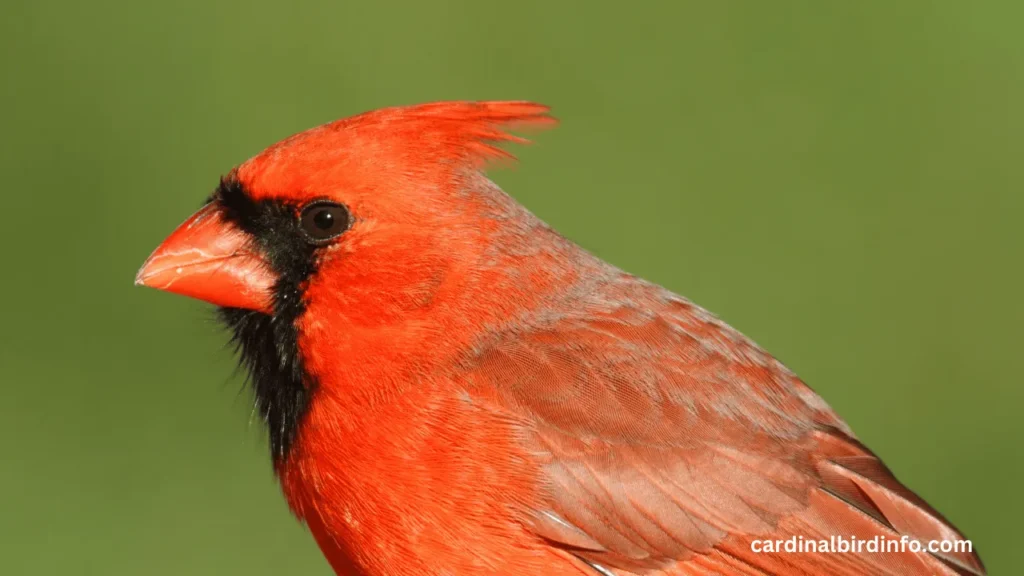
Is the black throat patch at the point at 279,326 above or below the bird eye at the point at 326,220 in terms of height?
below

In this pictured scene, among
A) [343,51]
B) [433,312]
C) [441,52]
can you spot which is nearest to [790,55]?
[441,52]

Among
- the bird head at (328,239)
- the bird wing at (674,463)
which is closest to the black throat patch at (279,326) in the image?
the bird head at (328,239)

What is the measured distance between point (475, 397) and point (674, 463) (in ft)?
1.21

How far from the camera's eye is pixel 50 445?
149 inches

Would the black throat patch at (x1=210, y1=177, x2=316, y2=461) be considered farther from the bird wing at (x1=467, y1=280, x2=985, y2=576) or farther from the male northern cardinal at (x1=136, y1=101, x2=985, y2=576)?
the bird wing at (x1=467, y1=280, x2=985, y2=576)

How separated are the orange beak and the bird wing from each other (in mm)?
422

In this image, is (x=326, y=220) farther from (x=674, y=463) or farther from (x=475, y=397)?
Answer: (x=674, y=463)

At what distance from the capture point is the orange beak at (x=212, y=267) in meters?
2.60

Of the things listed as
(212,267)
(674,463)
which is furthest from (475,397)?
(212,267)

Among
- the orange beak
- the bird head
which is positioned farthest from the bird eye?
the orange beak

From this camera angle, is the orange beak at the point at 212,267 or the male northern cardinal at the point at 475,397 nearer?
the male northern cardinal at the point at 475,397

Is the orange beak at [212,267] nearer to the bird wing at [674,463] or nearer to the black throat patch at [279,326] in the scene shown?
the black throat patch at [279,326]

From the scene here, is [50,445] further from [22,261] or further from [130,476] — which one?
[22,261]

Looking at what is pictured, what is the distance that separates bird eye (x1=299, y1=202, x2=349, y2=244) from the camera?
257 cm
